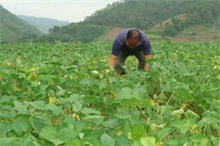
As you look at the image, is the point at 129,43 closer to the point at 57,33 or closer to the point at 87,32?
the point at 57,33

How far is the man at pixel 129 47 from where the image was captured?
15.7 feet

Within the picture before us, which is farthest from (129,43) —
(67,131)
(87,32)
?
(87,32)

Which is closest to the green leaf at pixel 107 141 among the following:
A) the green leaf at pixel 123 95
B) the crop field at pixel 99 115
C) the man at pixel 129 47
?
the crop field at pixel 99 115

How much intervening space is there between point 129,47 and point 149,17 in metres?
54.1

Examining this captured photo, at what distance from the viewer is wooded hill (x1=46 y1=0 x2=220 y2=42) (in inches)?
1913

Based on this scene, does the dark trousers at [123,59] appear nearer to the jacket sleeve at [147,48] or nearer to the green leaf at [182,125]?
the jacket sleeve at [147,48]

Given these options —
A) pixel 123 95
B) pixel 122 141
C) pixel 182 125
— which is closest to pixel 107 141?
pixel 122 141

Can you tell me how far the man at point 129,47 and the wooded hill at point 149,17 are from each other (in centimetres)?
3889

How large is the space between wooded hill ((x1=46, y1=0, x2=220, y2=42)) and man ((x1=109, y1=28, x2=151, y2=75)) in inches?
1531

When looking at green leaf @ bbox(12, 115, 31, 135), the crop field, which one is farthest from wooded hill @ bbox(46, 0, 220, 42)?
green leaf @ bbox(12, 115, 31, 135)

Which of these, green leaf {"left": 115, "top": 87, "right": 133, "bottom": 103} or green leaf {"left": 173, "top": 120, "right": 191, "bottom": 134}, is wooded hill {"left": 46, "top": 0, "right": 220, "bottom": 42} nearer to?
green leaf {"left": 115, "top": 87, "right": 133, "bottom": 103}

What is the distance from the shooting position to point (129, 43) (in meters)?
4.88

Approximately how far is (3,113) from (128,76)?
193cm

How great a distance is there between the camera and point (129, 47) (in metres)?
5.14
